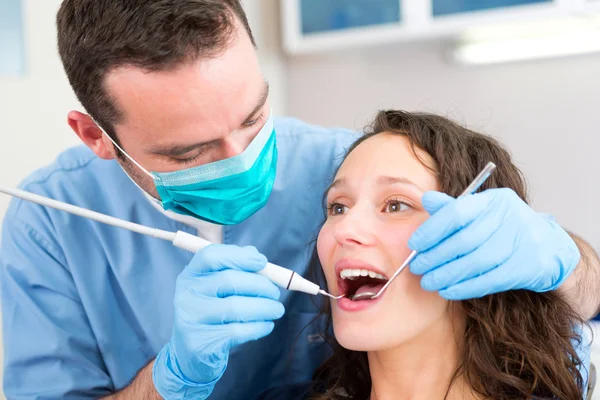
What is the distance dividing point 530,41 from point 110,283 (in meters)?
1.97

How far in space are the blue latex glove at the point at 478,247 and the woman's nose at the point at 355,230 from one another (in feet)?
0.42

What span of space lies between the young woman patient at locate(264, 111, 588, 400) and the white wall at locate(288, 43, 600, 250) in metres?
1.29

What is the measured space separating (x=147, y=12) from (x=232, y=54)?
0.19 metres

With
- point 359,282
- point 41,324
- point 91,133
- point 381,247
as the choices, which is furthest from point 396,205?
point 41,324

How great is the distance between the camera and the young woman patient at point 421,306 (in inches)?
50.7

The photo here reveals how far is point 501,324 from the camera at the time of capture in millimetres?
1354

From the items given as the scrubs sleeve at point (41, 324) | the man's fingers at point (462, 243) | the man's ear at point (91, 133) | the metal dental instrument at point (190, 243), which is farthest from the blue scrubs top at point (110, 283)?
the man's fingers at point (462, 243)

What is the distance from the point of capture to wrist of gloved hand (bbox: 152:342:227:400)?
1.31 m

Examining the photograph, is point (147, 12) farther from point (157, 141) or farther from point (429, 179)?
point (429, 179)

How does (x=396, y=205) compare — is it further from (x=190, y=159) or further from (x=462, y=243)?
(x=190, y=159)

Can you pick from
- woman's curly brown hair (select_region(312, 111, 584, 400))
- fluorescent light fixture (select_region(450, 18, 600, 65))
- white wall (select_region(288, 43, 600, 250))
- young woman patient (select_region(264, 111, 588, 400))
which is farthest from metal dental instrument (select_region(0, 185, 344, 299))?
fluorescent light fixture (select_region(450, 18, 600, 65))

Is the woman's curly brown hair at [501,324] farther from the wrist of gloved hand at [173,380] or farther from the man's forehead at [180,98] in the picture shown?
the wrist of gloved hand at [173,380]

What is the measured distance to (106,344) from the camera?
5.54ft

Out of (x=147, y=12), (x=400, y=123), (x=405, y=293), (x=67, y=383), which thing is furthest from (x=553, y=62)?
(x=67, y=383)
